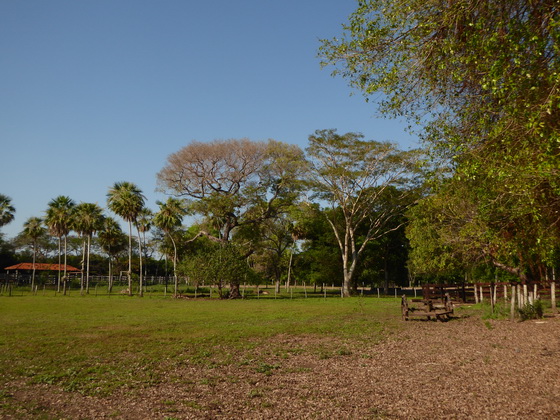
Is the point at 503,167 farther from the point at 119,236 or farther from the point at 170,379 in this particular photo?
the point at 119,236

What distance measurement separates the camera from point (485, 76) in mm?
8180

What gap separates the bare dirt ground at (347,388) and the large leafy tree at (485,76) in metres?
3.14

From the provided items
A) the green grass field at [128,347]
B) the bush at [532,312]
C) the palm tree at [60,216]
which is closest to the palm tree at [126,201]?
the palm tree at [60,216]

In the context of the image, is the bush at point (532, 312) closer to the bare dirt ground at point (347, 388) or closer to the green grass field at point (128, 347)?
the green grass field at point (128, 347)

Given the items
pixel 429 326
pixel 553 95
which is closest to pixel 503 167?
pixel 553 95

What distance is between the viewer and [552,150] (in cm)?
775

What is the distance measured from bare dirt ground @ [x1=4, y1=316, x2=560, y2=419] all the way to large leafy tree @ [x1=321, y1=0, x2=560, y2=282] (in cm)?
314

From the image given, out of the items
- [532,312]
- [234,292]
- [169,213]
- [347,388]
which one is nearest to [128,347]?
[347,388]

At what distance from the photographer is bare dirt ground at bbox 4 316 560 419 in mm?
6438

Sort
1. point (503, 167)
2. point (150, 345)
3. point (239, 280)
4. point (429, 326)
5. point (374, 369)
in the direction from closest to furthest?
point (503, 167) < point (374, 369) < point (150, 345) < point (429, 326) < point (239, 280)

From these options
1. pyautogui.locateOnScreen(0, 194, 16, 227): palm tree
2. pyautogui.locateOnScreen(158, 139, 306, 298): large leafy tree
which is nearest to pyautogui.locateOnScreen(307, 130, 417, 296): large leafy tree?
pyautogui.locateOnScreen(158, 139, 306, 298): large leafy tree

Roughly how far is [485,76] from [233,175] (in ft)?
130

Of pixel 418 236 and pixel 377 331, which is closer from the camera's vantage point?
pixel 377 331

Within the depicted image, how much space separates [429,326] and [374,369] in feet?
28.4
